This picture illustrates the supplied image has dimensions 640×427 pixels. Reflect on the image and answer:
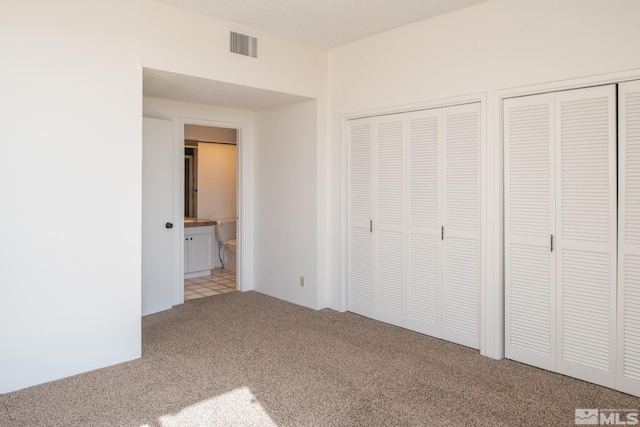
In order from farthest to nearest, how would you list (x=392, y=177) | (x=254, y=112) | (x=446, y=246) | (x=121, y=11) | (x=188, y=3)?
1. (x=254, y=112)
2. (x=392, y=177)
3. (x=446, y=246)
4. (x=188, y=3)
5. (x=121, y=11)

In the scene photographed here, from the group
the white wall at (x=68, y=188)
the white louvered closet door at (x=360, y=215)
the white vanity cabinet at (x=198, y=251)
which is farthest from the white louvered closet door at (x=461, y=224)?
the white vanity cabinet at (x=198, y=251)

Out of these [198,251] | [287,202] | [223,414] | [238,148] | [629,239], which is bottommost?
[223,414]

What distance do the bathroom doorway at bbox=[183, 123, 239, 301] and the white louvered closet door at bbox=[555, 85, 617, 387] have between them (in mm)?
4511

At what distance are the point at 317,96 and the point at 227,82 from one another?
1.10 meters

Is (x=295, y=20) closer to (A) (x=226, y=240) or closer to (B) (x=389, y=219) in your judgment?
(B) (x=389, y=219)

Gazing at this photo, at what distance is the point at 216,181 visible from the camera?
7441mm

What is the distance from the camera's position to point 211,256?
22.1ft

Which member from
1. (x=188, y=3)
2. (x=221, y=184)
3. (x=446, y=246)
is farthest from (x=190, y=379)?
(x=221, y=184)

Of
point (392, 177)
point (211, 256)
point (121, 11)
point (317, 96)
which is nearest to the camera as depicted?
point (121, 11)

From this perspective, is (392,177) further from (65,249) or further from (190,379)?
(65,249)

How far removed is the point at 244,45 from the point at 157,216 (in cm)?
201

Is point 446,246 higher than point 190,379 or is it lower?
higher

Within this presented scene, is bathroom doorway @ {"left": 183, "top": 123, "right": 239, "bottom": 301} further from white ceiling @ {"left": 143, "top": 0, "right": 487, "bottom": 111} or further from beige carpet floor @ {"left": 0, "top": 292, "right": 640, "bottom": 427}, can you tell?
beige carpet floor @ {"left": 0, "top": 292, "right": 640, "bottom": 427}

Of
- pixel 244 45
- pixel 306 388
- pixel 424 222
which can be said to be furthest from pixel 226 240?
pixel 306 388
